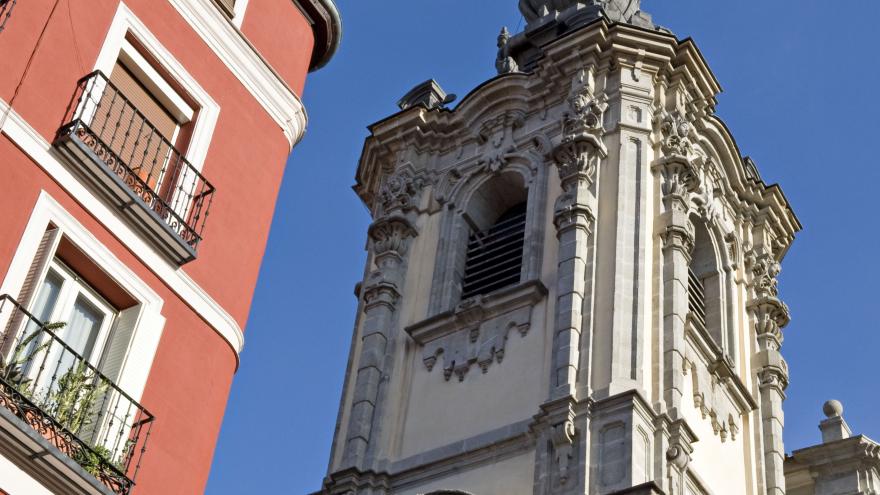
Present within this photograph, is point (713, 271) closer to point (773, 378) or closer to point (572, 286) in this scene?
point (773, 378)

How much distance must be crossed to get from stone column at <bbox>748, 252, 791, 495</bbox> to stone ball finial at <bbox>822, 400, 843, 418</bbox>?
1662 millimetres

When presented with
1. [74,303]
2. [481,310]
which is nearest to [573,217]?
[481,310]

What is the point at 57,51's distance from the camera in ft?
36.4

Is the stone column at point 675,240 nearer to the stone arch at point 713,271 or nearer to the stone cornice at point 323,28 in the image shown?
the stone arch at point 713,271

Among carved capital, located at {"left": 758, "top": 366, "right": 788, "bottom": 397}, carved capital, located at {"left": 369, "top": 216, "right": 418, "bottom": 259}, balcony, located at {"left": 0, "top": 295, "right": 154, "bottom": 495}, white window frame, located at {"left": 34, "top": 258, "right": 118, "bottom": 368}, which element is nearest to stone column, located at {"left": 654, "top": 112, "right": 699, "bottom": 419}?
carved capital, located at {"left": 758, "top": 366, "right": 788, "bottom": 397}

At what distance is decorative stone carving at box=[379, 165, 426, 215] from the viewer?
2683cm

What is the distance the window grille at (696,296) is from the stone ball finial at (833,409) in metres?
3.42

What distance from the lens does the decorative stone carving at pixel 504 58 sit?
29894 mm

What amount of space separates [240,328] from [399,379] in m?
12.4

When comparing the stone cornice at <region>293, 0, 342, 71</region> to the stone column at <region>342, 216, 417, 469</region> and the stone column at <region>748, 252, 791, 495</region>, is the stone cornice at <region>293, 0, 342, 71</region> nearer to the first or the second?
the stone column at <region>342, 216, 417, 469</region>

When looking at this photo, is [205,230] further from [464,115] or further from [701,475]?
[464,115]

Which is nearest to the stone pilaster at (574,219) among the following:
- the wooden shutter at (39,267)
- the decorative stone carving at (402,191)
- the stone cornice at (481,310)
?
the stone cornice at (481,310)

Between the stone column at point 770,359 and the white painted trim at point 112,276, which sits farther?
the stone column at point 770,359

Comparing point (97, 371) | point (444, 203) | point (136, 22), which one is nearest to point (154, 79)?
point (136, 22)
